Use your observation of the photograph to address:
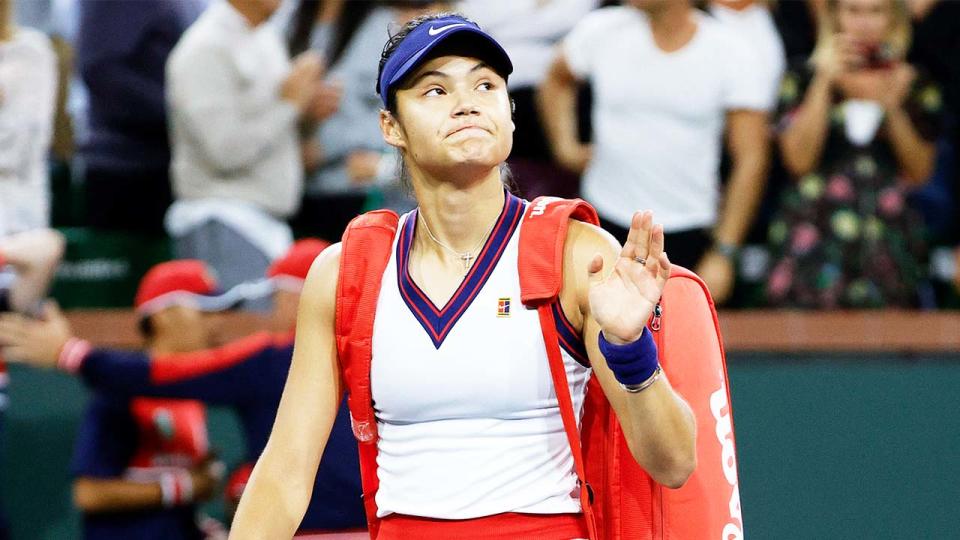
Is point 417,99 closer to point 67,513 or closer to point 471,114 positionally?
point 471,114

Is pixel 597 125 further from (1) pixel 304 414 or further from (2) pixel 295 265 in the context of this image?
(1) pixel 304 414

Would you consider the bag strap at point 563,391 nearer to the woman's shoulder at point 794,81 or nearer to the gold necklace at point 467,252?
the gold necklace at point 467,252

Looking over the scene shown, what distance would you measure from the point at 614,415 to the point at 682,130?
2.82 m

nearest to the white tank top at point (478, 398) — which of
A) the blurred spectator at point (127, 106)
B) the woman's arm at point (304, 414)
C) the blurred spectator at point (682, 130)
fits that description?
the woman's arm at point (304, 414)

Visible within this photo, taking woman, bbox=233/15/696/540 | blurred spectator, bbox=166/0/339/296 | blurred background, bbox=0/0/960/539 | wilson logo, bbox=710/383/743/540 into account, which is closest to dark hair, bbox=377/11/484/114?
woman, bbox=233/15/696/540

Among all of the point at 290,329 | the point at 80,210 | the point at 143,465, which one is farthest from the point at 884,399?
the point at 80,210

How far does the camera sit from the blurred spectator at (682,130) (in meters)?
5.04

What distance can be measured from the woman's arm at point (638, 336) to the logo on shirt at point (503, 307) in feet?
0.43

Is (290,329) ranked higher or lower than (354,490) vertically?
higher

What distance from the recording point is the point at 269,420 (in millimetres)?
4301

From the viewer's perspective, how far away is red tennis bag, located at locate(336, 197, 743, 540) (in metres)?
2.38

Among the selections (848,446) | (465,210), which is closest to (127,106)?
(848,446)

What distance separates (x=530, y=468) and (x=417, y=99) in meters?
0.65

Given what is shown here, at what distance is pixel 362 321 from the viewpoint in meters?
2.38
